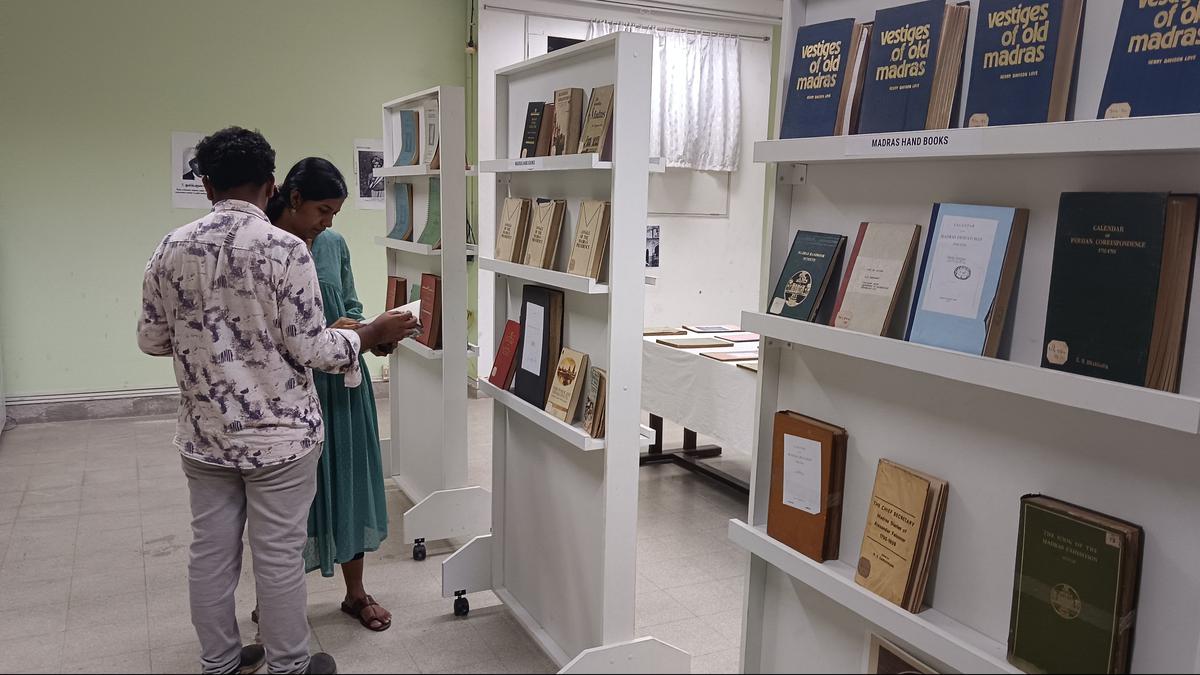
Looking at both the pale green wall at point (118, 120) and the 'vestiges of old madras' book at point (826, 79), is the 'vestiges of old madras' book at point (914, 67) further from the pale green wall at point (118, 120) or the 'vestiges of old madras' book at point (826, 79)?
the pale green wall at point (118, 120)

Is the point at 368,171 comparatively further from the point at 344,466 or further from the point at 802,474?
the point at 802,474

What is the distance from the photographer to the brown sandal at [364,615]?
113 inches

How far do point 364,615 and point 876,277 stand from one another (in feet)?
7.09

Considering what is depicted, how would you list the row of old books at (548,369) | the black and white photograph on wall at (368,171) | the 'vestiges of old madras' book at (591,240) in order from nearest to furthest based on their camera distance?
the 'vestiges of old madras' book at (591,240) < the row of old books at (548,369) < the black and white photograph on wall at (368,171)

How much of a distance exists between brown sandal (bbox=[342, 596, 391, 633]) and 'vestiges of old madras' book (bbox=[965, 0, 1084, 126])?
2.38 metres

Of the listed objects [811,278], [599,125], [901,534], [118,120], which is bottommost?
[901,534]

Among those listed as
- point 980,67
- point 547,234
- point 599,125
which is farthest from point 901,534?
point 547,234

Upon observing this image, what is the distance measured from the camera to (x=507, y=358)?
288 centimetres

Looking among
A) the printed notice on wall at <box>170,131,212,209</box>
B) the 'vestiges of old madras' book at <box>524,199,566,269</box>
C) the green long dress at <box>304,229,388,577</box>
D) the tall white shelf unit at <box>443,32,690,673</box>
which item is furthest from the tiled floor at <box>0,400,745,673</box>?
the printed notice on wall at <box>170,131,212,209</box>

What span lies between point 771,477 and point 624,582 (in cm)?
80

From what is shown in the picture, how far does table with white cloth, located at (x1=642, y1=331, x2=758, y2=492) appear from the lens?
12.6ft

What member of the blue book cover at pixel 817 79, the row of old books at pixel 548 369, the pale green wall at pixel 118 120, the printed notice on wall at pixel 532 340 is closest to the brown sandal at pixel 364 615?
the row of old books at pixel 548 369

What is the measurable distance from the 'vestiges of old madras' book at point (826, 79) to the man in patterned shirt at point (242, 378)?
1.21 m

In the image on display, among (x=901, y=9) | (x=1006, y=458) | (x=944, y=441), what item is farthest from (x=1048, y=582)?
(x=901, y=9)
